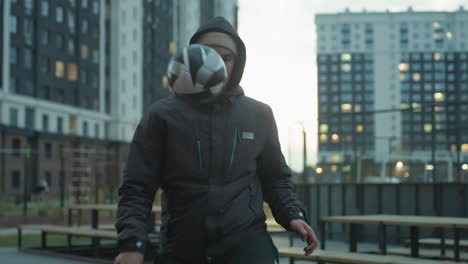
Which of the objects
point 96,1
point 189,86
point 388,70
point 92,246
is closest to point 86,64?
point 96,1

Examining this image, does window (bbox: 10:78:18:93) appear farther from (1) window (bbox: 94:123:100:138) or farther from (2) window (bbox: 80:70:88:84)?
(1) window (bbox: 94:123:100:138)

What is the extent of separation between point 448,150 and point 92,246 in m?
6.82

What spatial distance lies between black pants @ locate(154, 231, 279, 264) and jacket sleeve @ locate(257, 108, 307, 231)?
218mm

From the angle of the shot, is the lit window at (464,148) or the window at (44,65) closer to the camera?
the lit window at (464,148)

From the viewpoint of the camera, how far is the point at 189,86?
2.91m

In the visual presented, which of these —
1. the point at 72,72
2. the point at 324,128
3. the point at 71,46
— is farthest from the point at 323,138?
the point at 71,46

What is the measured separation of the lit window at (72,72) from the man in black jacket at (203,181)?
2616 inches

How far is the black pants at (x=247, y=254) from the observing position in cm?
289

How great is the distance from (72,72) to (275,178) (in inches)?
2629

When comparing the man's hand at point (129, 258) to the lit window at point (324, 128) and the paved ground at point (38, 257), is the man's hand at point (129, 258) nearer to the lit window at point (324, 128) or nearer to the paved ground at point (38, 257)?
the paved ground at point (38, 257)

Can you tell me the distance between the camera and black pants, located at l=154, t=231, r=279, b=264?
114 inches

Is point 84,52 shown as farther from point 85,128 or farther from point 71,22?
point 85,128

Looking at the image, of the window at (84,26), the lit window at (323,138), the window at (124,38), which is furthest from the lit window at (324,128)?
the window at (124,38)

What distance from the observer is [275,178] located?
3.21 m
